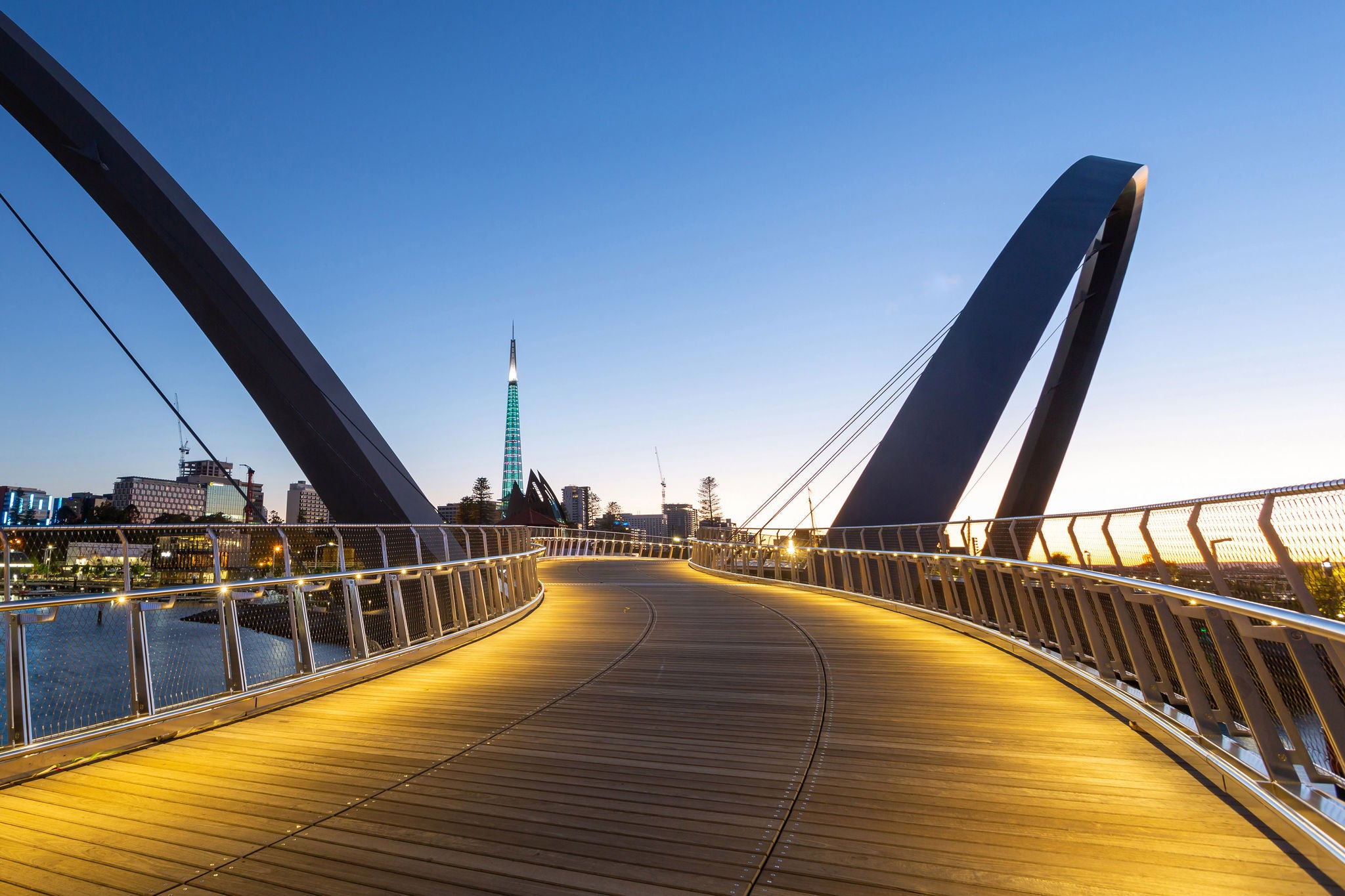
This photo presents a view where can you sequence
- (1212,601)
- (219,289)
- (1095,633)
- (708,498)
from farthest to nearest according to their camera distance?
(708,498)
(219,289)
(1095,633)
(1212,601)

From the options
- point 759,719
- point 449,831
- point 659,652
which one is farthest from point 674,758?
point 659,652

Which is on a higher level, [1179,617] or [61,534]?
[61,534]

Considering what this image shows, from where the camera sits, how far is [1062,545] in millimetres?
7141

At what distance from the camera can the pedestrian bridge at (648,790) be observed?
2877mm

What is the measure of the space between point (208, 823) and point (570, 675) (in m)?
3.81

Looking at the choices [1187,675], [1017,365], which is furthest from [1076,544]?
[1017,365]

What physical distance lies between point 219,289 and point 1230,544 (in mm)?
21563

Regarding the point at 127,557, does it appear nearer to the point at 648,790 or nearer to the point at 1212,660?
the point at 648,790

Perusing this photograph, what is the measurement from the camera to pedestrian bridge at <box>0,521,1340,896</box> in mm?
2877

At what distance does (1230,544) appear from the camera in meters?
4.43

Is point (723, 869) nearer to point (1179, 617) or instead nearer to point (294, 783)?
point (294, 783)

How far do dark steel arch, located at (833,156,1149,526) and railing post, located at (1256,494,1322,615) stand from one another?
15.4 metres

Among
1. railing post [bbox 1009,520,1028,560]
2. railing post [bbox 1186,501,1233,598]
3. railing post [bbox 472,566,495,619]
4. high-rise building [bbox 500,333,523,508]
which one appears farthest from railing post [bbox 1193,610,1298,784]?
high-rise building [bbox 500,333,523,508]

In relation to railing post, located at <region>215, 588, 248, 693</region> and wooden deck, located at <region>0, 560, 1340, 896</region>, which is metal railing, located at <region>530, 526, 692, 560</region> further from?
wooden deck, located at <region>0, 560, 1340, 896</region>
